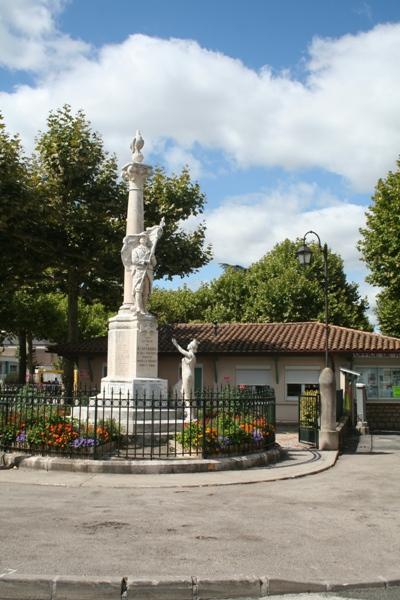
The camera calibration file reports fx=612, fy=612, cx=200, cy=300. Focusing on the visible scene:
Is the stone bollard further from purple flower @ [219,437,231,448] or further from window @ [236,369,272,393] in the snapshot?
window @ [236,369,272,393]

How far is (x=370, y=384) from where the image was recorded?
25828 mm

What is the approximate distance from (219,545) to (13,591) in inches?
88.4

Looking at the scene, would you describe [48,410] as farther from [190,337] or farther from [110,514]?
[190,337]

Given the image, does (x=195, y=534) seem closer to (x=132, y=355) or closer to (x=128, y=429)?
(x=128, y=429)

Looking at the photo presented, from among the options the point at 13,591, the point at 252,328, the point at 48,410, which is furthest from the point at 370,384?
the point at 13,591

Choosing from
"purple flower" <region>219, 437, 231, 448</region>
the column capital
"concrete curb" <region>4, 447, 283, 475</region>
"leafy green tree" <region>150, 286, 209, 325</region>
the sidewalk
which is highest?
"leafy green tree" <region>150, 286, 209, 325</region>

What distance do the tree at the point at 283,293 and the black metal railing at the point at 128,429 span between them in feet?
77.4

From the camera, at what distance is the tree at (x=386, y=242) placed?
2792cm

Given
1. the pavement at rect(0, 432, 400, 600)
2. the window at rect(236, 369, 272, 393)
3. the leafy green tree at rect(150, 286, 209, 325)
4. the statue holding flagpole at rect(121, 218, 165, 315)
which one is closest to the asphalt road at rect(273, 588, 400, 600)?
the pavement at rect(0, 432, 400, 600)

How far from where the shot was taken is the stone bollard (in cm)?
1548

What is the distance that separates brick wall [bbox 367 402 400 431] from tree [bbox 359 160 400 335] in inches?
240

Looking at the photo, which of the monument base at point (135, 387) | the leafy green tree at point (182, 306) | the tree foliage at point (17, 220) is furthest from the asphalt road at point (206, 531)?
the leafy green tree at point (182, 306)

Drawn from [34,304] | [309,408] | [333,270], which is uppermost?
[333,270]

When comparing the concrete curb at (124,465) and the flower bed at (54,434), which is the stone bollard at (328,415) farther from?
the flower bed at (54,434)
